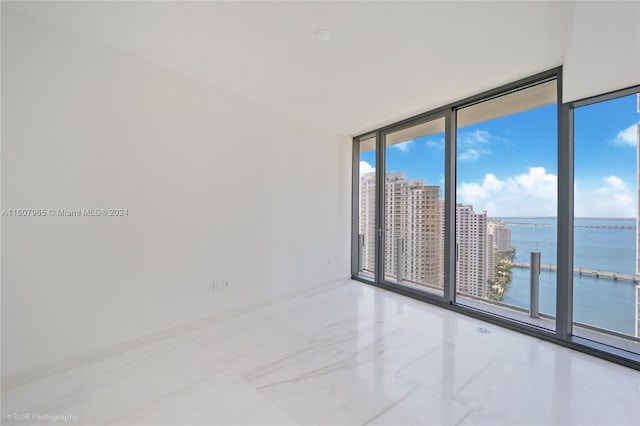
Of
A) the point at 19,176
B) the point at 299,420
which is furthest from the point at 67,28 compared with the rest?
the point at 299,420

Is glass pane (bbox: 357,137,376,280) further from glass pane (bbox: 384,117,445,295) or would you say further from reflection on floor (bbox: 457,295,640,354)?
reflection on floor (bbox: 457,295,640,354)

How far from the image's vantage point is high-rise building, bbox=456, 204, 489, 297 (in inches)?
132

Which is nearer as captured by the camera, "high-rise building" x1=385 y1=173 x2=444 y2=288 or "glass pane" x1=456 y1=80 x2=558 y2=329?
"glass pane" x1=456 y1=80 x2=558 y2=329

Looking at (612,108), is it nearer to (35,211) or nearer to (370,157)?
(370,157)

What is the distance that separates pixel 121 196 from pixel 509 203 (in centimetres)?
410

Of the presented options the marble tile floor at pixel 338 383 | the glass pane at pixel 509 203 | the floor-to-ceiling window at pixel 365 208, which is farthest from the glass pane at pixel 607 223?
the floor-to-ceiling window at pixel 365 208

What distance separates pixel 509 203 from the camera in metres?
3.16

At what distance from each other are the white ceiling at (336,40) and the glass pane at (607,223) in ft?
2.56

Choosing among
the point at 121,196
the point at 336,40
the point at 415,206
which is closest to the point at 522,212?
the point at 415,206

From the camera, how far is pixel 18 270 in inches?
77.4

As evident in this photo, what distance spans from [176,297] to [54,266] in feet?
3.34

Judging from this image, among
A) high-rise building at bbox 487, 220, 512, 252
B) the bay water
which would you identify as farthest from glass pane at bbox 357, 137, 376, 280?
the bay water

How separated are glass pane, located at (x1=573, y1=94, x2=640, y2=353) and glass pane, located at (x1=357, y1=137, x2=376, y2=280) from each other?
2.59 metres

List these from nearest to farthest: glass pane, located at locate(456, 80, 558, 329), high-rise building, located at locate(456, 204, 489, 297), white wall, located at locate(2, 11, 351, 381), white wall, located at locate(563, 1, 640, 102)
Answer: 1. white wall, located at locate(563, 1, 640, 102)
2. white wall, located at locate(2, 11, 351, 381)
3. glass pane, located at locate(456, 80, 558, 329)
4. high-rise building, located at locate(456, 204, 489, 297)
